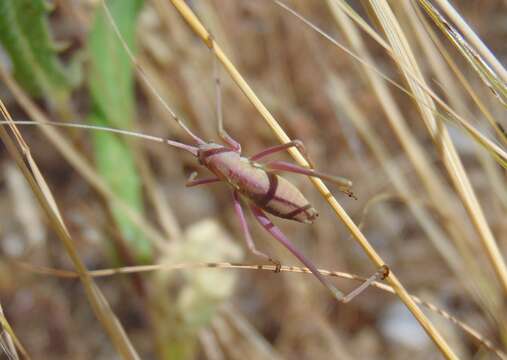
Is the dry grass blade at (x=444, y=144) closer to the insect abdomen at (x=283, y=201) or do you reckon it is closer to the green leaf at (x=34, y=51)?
the insect abdomen at (x=283, y=201)

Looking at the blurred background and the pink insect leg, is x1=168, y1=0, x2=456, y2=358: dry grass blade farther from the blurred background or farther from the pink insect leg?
the blurred background

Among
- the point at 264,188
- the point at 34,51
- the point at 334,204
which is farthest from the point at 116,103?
A: the point at 334,204

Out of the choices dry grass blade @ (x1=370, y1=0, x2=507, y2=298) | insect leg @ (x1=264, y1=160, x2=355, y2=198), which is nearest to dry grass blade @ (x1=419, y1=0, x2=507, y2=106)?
dry grass blade @ (x1=370, y1=0, x2=507, y2=298)

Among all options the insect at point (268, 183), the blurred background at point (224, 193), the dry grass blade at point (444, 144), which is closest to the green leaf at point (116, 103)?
the blurred background at point (224, 193)

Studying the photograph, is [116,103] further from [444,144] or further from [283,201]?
[444,144]

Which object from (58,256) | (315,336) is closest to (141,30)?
(58,256)

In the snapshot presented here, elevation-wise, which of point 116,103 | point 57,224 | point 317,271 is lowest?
point 317,271
